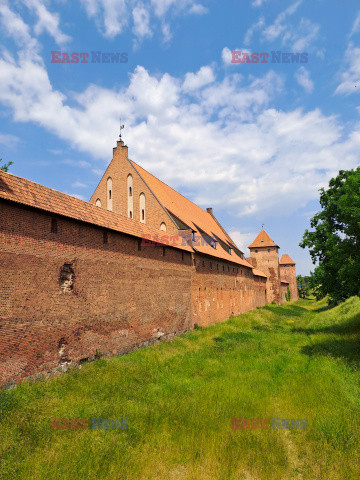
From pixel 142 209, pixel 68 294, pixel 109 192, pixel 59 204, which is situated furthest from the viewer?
pixel 109 192

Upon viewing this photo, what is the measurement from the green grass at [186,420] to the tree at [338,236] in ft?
12.2

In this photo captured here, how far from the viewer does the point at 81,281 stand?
9.21 metres

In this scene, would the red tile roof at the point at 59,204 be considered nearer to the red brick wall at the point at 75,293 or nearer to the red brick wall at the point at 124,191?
the red brick wall at the point at 75,293

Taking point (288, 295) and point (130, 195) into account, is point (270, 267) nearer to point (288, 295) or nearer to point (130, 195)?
point (288, 295)

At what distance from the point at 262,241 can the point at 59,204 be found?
42421 mm

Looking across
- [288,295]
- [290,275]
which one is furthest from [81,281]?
[290,275]

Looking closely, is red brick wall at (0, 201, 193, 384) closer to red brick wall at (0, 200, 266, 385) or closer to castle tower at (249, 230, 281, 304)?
red brick wall at (0, 200, 266, 385)

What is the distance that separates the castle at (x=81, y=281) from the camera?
287 inches

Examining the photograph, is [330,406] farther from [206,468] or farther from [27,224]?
[27,224]

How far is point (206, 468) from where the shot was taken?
483cm

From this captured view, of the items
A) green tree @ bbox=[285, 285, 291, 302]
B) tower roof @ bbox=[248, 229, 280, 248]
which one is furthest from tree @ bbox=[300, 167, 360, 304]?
green tree @ bbox=[285, 285, 291, 302]

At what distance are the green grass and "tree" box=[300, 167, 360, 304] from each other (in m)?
3.72

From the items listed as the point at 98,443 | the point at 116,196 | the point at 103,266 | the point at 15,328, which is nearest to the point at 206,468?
the point at 98,443

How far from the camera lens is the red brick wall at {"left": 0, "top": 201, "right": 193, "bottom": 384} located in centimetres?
719
